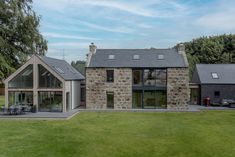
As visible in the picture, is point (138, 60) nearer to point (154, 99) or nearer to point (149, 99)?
point (149, 99)

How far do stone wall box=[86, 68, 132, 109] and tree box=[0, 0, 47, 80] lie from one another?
7220 mm

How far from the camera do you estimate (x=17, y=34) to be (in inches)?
1353

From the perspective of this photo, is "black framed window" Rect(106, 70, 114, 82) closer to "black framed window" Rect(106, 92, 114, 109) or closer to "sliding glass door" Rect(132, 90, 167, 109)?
"black framed window" Rect(106, 92, 114, 109)

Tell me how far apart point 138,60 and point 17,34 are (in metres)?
13.2

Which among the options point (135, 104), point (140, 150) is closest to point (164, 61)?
point (135, 104)

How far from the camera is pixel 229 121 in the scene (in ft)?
78.7

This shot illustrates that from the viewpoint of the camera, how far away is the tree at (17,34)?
1283 inches

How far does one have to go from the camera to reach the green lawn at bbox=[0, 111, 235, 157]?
14.2 meters

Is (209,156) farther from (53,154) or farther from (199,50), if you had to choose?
(199,50)

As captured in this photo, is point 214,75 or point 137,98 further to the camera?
point 214,75

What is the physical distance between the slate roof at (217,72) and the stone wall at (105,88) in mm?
9433

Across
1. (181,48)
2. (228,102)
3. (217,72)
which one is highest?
(181,48)

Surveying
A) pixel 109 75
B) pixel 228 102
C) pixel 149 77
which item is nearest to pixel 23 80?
pixel 109 75

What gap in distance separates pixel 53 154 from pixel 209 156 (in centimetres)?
661
